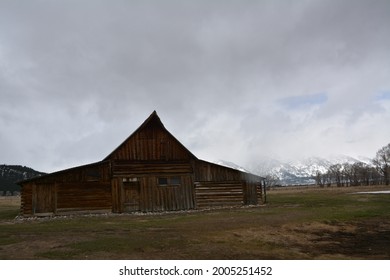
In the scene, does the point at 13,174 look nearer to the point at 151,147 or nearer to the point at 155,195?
the point at 151,147

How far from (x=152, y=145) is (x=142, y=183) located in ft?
11.4

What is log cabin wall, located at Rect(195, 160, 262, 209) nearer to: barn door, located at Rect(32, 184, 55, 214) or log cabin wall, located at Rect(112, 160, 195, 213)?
log cabin wall, located at Rect(112, 160, 195, 213)

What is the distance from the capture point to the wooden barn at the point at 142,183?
98.0 ft

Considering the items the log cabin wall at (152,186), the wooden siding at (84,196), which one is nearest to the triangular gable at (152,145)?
the log cabin wall at (152,186)

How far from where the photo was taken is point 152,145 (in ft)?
107

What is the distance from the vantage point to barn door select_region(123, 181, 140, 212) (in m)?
31.2

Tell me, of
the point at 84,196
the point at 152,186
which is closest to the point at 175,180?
the point at 152,186

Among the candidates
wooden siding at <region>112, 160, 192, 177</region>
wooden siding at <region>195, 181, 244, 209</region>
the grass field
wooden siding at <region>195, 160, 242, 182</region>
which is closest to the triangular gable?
wooden siding at <region>112, 160, 192, 177</region>

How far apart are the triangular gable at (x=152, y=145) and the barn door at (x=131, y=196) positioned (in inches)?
92.3

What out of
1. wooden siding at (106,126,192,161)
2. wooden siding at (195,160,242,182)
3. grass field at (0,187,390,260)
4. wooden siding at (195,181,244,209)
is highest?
wooden siding at (106,126,192,161)

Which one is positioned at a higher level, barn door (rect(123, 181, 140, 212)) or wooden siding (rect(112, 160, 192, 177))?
wooden siding (rect(112, 160, 192, 177))
